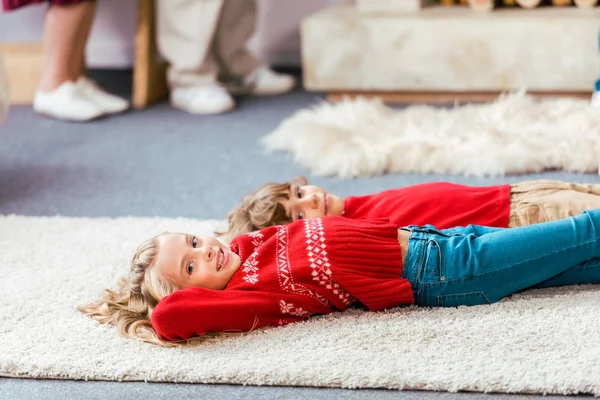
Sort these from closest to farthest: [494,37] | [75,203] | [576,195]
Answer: [576,195], [75,203], [494,37]

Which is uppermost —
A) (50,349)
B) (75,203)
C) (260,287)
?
(260,287)

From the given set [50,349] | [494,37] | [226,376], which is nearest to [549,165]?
[494,37]

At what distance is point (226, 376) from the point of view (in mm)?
→ 1072

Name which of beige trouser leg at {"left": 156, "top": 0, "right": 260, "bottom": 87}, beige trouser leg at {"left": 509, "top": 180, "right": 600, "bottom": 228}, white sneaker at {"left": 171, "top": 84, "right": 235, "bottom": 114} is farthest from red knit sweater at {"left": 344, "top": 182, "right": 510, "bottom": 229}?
beige trouser leg at {"left": 156, "top": 0, "right": 260, "bottom": 87}

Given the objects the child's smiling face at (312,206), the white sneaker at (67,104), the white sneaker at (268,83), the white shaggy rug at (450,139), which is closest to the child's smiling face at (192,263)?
the child's smiling face at (312,206)

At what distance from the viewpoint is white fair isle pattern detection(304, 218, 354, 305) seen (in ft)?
3.84

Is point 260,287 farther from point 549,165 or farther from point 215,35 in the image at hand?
point 215,35

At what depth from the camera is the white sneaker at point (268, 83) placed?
2.74 meters

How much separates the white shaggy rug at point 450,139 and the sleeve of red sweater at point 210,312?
767mm

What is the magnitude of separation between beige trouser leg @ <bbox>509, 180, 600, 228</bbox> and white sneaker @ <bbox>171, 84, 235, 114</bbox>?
131 cm

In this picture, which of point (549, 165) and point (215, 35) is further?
point (215, 35)

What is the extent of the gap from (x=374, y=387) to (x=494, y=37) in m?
1.57

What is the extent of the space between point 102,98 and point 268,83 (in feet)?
1.86

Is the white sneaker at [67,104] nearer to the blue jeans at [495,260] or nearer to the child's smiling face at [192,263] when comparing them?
the child's smiling face at [192,263]
